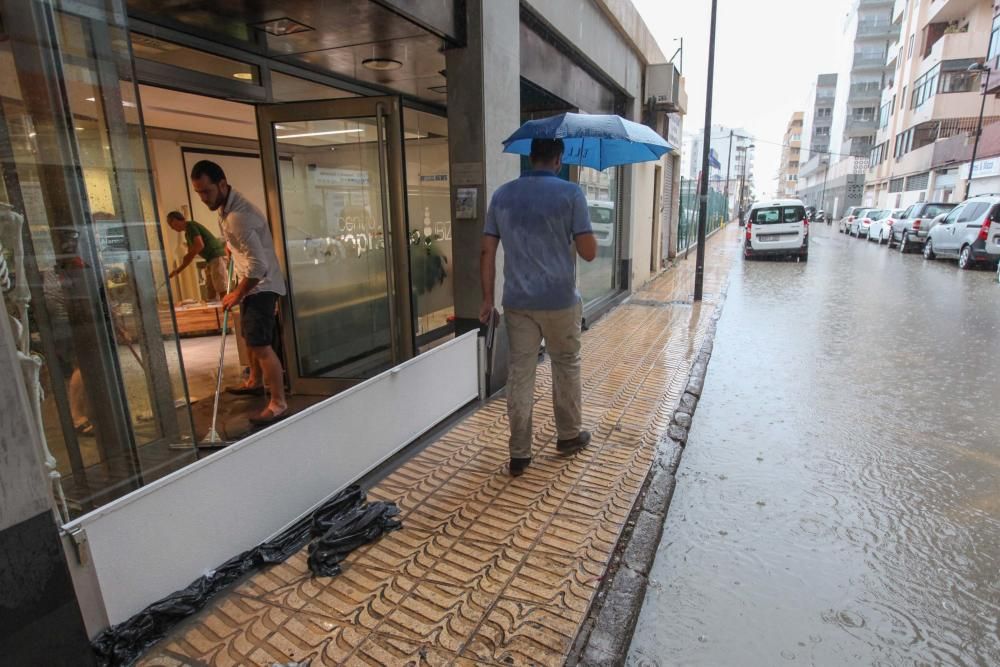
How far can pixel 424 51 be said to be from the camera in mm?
5109

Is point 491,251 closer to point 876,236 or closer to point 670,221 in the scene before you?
point 670,221

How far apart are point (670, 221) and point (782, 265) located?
3.37 m

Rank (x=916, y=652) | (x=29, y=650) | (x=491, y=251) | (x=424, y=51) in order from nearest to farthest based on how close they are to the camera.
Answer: (x=29, y=650), (x=916, y=652), (x=491, y=251), (x=424, y=51)

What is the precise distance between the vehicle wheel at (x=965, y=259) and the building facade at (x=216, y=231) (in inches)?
440

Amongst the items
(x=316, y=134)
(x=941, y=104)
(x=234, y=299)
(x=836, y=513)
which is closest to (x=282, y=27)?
(x=316, y=134)

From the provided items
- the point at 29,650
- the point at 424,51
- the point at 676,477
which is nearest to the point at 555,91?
the point at 424,51

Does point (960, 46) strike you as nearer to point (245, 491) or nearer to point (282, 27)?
point (282, 27)

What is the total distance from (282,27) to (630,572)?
182 inches

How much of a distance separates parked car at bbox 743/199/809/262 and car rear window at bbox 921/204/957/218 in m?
5.43

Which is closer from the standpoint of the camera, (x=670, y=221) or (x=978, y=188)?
(x=670, y=221)

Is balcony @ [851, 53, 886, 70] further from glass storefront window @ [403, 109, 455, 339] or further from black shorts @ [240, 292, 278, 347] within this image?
black shorts @ [240, 292, 278, 347]

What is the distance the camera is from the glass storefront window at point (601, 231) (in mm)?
8641

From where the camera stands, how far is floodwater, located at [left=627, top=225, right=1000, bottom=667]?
2350mm

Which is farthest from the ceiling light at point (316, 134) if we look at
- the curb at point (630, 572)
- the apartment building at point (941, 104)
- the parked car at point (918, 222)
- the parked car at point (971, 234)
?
the apartment building at point (941, 104)
